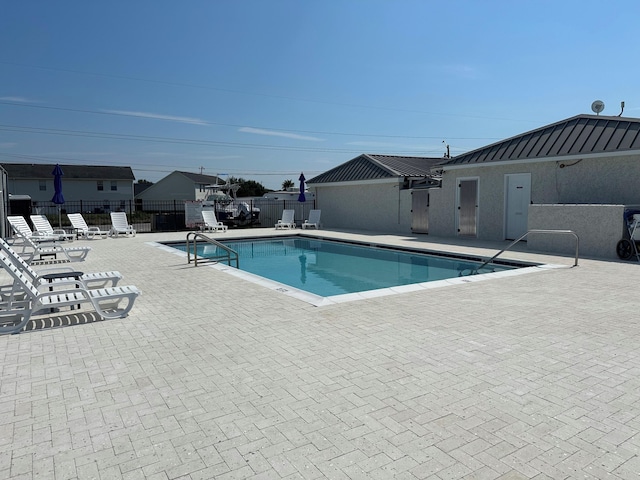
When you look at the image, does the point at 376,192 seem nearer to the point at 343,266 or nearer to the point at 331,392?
the point at 343,266

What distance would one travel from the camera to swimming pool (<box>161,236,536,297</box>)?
34.0ft

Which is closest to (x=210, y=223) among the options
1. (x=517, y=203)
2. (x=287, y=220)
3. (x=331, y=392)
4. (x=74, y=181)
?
(x=287, y=220)

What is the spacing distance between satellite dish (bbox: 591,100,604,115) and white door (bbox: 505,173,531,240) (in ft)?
11.3

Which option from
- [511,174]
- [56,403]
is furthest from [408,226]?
[56,403]

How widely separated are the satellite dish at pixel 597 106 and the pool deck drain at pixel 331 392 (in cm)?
1126

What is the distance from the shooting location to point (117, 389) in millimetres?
3723

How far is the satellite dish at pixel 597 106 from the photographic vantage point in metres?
14.9

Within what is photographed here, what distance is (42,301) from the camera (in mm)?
5531

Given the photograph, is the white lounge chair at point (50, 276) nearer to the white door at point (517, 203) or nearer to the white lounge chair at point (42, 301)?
the white lounge chair at point (42, 301)

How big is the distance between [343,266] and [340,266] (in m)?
0.09

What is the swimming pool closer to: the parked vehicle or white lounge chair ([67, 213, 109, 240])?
white lounge chair ([67, 213, 109, 240])

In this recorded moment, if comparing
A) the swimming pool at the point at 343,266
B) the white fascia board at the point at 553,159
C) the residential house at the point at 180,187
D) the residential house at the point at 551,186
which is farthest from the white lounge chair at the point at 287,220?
the residential house at the point at 180,187

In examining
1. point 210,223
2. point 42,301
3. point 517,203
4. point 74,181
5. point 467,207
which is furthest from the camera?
point 74,181

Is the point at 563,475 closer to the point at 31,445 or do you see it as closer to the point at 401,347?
the point at 401,347
